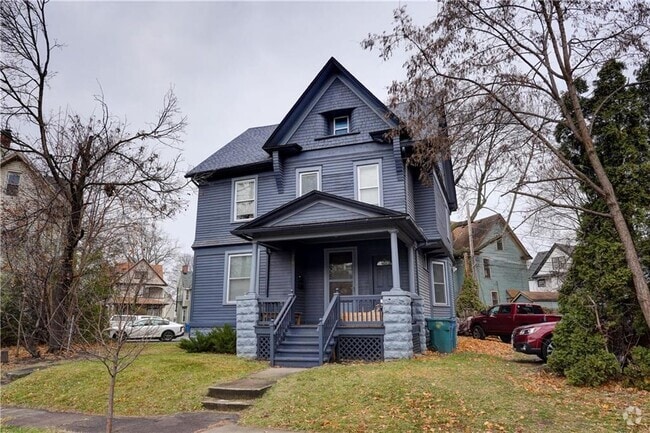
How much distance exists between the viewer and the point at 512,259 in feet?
115

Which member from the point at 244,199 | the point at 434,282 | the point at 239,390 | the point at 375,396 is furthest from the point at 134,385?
the point at 434,282

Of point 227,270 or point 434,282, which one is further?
point 434,282

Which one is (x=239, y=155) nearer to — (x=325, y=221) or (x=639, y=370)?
(x=325, y=221)

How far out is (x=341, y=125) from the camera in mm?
14695

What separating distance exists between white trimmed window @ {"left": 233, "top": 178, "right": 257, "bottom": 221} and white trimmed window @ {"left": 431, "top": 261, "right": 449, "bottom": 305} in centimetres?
725

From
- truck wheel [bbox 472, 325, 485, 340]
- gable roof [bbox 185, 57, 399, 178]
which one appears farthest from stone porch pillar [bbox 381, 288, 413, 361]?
truck wheel [bbox 472, 325, 485, 340]

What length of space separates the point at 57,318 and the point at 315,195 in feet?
31.5

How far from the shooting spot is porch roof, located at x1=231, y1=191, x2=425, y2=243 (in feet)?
35.7

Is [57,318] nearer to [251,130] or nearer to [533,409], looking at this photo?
[251,130]

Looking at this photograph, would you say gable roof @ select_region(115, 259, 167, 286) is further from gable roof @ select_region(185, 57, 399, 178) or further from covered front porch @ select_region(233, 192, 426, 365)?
gable roof @ select_region(185, 57, 399, 178)

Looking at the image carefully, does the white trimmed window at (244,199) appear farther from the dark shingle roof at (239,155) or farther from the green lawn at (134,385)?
the green lawn at (134,385)

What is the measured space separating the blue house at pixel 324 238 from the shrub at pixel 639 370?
453cm

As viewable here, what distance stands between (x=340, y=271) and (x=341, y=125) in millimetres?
5264

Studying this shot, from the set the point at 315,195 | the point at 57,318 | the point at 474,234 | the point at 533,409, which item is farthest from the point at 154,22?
the point at 474,234
